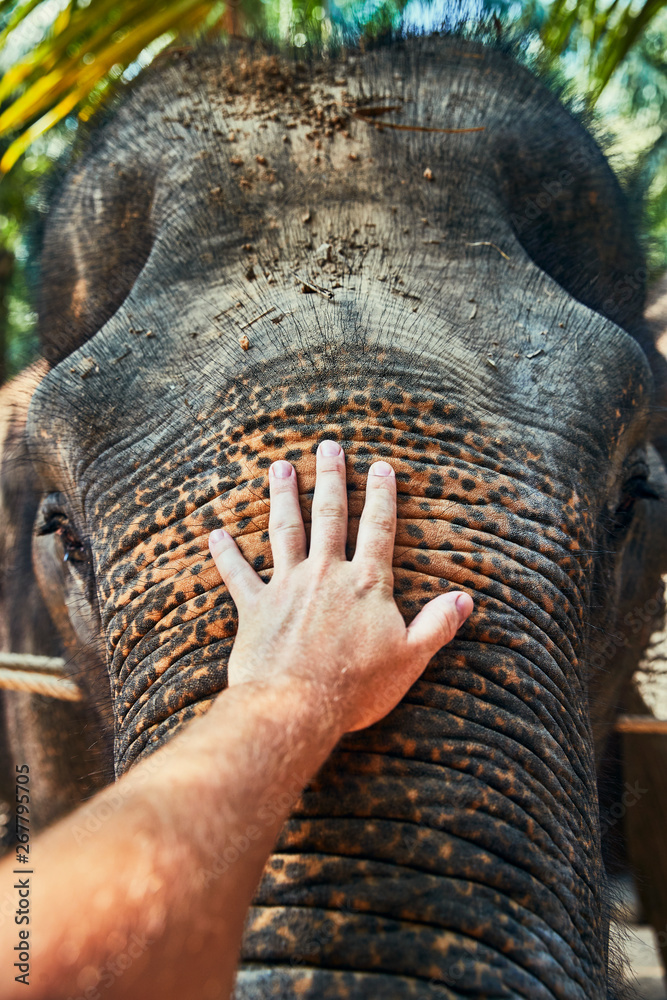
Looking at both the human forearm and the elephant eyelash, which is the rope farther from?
the human forearm

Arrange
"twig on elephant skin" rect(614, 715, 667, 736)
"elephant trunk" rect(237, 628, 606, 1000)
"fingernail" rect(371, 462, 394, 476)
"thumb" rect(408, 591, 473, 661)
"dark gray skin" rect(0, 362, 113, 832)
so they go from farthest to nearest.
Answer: "dark gray skin" rect(0, 362, 113, 832), "twig on elephant skin" rect(614, 715, 667, 736), "fingernail" rect(371, 462, 394, 476), "thumb" rect(408, 591, 473, 661), "elephant trunk" rect(237, 628, 606, 1000)

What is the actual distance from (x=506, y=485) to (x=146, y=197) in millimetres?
1168

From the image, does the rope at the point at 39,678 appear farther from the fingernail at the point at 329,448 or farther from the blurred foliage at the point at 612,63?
the blurred foliage at the point at 612,63

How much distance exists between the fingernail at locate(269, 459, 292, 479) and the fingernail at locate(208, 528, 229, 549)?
12 cm

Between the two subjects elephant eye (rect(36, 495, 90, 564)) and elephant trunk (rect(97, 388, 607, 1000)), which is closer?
elephant trunk (rect(97, 388, 607, 1000))

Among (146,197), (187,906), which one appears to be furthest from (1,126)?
(187,906)

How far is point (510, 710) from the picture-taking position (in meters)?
1.07

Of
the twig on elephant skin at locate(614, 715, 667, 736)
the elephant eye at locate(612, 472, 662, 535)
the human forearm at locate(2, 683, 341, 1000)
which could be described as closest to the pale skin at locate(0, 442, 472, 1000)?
the human forearm at locate(2, 683, 341, 1000)

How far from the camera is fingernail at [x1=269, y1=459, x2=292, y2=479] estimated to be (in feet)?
3.75

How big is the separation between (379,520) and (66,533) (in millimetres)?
830

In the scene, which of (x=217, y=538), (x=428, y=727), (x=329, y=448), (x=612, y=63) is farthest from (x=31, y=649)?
(x=612, y=63)

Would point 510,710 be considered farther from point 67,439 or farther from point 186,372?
point 67,439

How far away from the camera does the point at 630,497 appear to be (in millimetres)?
1656

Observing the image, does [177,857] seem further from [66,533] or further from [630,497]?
[630,497]
